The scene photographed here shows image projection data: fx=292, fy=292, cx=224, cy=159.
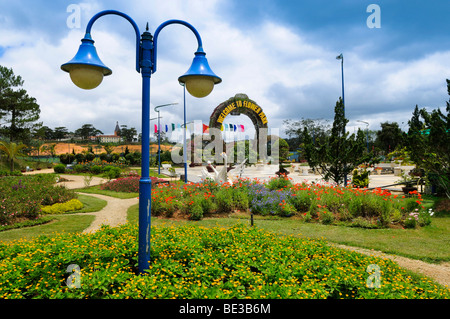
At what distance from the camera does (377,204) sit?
9578 mm

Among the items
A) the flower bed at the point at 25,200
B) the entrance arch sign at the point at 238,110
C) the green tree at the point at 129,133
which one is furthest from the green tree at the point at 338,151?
the green tree at the point at 129,133

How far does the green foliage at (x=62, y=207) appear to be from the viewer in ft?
37.6

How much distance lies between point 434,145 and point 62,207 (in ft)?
47.8

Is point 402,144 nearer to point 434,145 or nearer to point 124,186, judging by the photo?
point 434,145

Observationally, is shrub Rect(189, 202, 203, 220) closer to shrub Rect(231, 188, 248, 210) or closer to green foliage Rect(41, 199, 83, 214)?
shrub Rect(231, 188, 248, 210)

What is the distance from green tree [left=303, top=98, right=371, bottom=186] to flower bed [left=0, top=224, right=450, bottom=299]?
26.1 ft

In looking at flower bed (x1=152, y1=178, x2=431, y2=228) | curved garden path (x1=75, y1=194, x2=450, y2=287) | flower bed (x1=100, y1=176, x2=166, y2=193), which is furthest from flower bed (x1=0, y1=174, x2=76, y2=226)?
flower bed (x1=100, y1=176, x2=166, y2=193)

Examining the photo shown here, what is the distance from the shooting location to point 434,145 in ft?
35.5

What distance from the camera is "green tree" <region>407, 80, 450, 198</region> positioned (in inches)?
416

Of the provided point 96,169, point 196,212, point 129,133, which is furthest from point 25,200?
point 129,133

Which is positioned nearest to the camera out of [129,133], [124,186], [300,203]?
[300,203]
